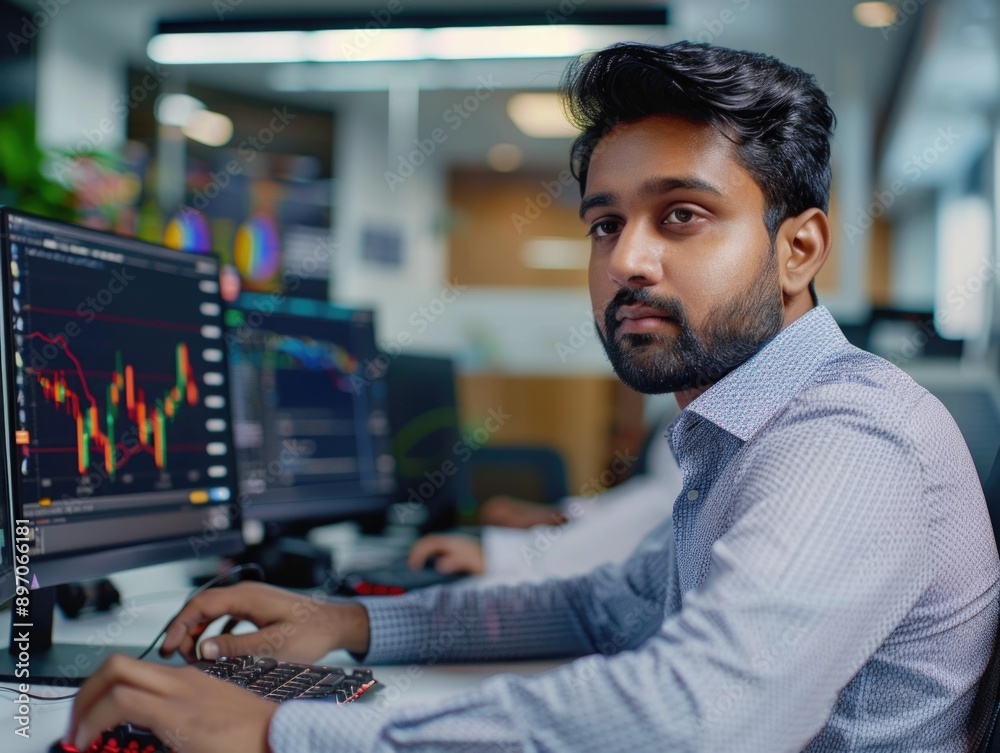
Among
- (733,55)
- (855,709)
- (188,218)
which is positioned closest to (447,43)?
(188,218)

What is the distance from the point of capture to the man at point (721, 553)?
24.4 inches

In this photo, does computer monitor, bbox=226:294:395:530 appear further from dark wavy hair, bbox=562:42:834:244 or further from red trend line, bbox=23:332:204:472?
dark wavy hair, bbox=562:42:834:244

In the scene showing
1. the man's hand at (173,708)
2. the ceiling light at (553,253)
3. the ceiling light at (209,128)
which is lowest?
the man's hand at (173,708)

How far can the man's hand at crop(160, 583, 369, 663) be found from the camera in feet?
3.31

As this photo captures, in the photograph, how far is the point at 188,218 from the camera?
4.98 meters

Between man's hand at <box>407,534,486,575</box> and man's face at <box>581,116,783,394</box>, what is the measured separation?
740mm

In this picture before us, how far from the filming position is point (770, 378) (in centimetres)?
89

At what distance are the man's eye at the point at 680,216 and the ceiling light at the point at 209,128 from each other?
197 inches

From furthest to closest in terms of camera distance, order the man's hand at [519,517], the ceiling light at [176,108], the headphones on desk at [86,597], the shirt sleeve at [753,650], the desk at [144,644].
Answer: the ceiling light at [176,108]
the man's hand at [519,517]
the headphones on desk at [86,597]
the desk at [144,644]
the shirt sleeve at [753,650]

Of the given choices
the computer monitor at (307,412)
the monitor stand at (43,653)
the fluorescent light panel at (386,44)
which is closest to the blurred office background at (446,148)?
the fluorescent light panel at (386,44)

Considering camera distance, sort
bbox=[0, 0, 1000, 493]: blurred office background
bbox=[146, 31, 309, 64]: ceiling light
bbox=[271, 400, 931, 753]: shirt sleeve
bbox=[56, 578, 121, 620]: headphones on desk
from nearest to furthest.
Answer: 1. bbox=[271, 400, 931, 753]: shirt sleeve
2. bbox=[56, 578, 121, 620]: headphones on desk
3. bbox=[0, 0, 1000, 493]: blurred office background
4. bbox=[146, 31, 309, 64]: ceiling light

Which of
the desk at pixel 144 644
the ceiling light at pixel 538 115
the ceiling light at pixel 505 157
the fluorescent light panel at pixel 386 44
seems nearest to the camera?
the desk at pixel 144 644

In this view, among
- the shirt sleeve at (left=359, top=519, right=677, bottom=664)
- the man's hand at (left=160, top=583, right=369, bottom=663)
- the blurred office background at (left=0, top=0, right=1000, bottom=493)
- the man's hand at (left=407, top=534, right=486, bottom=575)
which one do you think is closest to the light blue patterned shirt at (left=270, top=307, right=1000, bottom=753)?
the shirt sleeve at (left=359, top=519, right=677, bottom=664)

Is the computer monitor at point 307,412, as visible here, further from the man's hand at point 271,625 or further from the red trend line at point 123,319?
the man's hand at point 271,625
